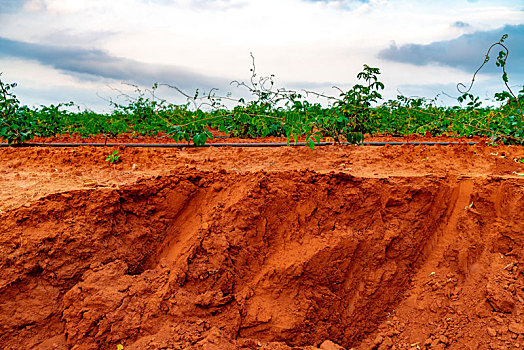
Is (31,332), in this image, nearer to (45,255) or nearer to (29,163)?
(45,255)

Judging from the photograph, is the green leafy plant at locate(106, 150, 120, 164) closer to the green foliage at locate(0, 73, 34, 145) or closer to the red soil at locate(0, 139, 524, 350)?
the red soil at locate(0, 139, 524, 350)

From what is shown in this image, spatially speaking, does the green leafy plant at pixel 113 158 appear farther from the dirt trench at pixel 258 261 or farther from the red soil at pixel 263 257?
the dirt trench at pixel 258 261

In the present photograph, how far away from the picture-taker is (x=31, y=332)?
2.85 m

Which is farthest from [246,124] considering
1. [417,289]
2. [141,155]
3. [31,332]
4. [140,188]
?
[31,332]

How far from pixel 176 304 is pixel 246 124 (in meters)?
3.76

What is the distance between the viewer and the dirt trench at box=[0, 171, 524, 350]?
2863mm

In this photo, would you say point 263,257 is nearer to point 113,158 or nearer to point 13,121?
point 113,158

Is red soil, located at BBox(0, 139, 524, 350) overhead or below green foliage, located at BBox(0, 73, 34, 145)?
below

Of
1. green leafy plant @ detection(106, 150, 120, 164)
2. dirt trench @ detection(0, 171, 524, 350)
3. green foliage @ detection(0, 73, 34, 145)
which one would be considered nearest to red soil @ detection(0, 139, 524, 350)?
dirt trench @ detection(0, 171, 524, 350)

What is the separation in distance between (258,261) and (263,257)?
5cm

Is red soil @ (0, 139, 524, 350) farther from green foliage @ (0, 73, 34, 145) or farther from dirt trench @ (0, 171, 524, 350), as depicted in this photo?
green foliage @ (0, 73, 34, 145)

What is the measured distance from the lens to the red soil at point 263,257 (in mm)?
2875

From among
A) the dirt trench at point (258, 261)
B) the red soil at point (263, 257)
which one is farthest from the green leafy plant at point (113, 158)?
the dirt trench at point (258, 261)

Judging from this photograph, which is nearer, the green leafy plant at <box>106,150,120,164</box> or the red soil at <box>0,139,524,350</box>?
the red soil at <box>0,139,524,350</box>
